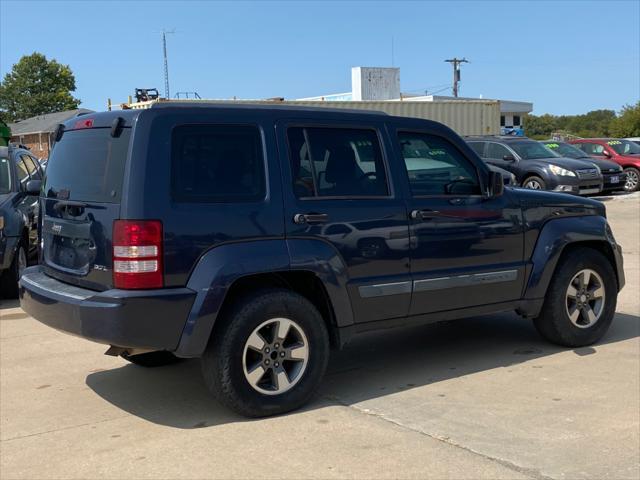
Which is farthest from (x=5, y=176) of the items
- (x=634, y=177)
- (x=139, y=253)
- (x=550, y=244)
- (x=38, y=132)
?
(x=38, y=132)

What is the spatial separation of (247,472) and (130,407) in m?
1.41

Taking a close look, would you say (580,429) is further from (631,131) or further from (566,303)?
(631,131)

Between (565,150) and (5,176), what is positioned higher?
(5,176)

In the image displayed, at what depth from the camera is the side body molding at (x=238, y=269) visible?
4273 millimetres

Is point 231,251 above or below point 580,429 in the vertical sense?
above

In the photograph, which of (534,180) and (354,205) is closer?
(354,205)

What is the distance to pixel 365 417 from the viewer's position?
459cm

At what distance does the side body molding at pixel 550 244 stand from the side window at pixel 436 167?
0.73 metres

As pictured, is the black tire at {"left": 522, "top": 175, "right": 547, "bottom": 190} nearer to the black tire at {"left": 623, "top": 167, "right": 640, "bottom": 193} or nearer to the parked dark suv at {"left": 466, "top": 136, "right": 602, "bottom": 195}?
the parked dark suv at {"left": 466, "top": 136, "right": 602, "bottom": 195}

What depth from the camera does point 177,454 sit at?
405 cm

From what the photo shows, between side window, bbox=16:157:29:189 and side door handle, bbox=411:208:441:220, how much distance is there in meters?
5.69

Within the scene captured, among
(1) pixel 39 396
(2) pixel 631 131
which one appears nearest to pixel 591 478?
(1) pixel 39 396

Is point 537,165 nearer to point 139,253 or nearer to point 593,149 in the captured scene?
point 593,149

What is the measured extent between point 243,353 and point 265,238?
0.71 meters
